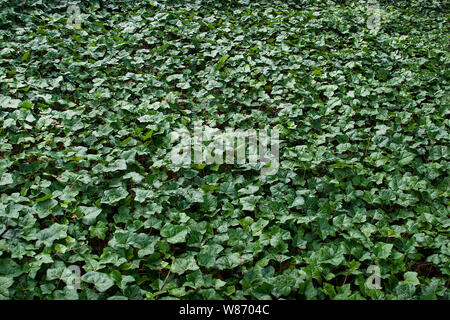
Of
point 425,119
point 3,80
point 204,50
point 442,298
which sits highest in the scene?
point 204,50

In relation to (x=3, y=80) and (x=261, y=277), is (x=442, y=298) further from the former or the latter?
(x=3, y=80)

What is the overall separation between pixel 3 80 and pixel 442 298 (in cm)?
384

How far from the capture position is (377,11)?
547 cm

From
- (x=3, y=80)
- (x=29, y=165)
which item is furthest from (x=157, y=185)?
(x=3, y=80)

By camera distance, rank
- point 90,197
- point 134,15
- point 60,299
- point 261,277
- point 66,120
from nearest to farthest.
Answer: point 60,299
point 261,277
point 90,197
point 66,120
point 134,15

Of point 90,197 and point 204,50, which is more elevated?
point 204,50

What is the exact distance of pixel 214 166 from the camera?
2.67m

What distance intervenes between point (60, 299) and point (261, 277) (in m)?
1.05

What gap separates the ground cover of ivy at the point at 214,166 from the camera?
1990 millimetres

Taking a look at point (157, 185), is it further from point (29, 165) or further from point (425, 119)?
point (425, 119)

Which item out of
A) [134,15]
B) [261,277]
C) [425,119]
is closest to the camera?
[261,277]

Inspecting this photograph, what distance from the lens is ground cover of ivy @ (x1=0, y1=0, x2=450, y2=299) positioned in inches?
78.4
